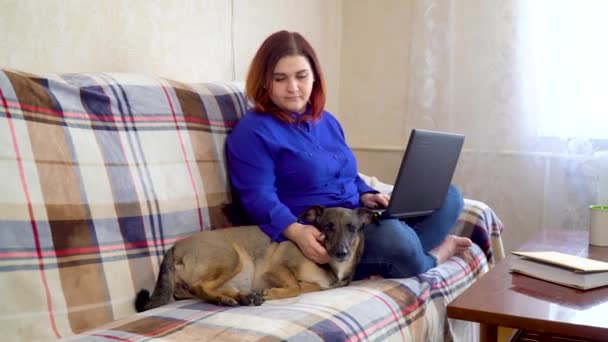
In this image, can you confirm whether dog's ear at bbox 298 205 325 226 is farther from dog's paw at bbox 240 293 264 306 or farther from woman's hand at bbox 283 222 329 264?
dog's paw at bbox 240 293 264 306

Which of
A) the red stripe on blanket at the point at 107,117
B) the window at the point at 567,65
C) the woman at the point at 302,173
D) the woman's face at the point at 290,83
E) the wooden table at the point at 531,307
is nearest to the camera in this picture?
the wooden table at the point at 531,307

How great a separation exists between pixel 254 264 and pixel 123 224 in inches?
15.6

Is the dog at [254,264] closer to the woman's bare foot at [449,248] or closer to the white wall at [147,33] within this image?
the woman's bare foot at [449,248]

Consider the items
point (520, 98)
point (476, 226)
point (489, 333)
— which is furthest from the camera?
point (520, 98)

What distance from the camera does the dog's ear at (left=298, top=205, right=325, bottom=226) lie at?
5.98 ft

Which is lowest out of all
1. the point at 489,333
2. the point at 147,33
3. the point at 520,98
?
the point at 489,333

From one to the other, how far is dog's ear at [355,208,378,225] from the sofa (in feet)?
0.61

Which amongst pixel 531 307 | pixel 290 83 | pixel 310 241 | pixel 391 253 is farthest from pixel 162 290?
pixel 531 307

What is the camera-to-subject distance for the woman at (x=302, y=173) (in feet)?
6.04

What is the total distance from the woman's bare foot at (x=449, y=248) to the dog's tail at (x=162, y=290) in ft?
2.89

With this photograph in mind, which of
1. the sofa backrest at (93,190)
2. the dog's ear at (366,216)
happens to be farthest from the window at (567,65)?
the sofa backrest at (93,190)

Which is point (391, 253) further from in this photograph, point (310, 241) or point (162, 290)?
point (162, 290)

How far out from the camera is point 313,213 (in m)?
1.83

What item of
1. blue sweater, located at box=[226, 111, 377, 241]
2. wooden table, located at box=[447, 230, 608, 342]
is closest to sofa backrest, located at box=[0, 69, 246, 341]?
blue sweater, located at box=[226, 111, 377, 241]
